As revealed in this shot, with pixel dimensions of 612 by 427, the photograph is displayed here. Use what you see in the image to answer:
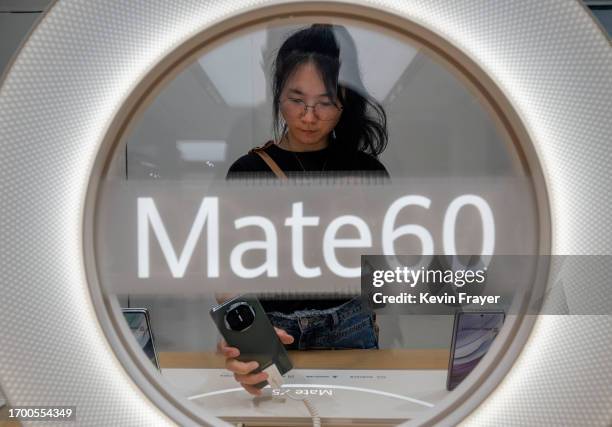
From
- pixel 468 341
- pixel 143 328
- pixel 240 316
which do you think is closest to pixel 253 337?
pixel 240 316

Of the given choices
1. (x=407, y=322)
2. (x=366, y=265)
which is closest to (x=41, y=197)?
(x=366, y=265)

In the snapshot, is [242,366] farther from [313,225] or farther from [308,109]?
[308,109]

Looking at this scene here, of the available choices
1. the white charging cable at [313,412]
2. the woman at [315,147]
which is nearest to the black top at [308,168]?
the woman at [315,147]

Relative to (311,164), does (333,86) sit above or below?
above

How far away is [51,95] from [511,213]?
43 cm

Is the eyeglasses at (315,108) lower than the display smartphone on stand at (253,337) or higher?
higher

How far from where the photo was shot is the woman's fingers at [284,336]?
22.5 inches

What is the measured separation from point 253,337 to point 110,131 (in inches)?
9.8

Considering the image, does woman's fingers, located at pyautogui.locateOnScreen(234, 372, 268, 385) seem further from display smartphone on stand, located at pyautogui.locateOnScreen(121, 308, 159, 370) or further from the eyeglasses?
the eyeglasses

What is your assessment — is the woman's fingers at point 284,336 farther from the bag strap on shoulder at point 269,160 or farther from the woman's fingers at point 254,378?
the bag strap on shoulder at point 269,160

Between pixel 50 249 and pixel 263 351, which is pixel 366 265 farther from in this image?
pixel 50 249

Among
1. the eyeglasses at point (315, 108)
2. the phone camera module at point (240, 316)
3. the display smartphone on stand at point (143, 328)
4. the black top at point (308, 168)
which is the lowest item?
the display smartphone on stand at point (143, 328)

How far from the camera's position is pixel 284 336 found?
1.92ft

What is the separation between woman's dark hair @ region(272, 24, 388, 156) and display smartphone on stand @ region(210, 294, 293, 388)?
0.22 metres
